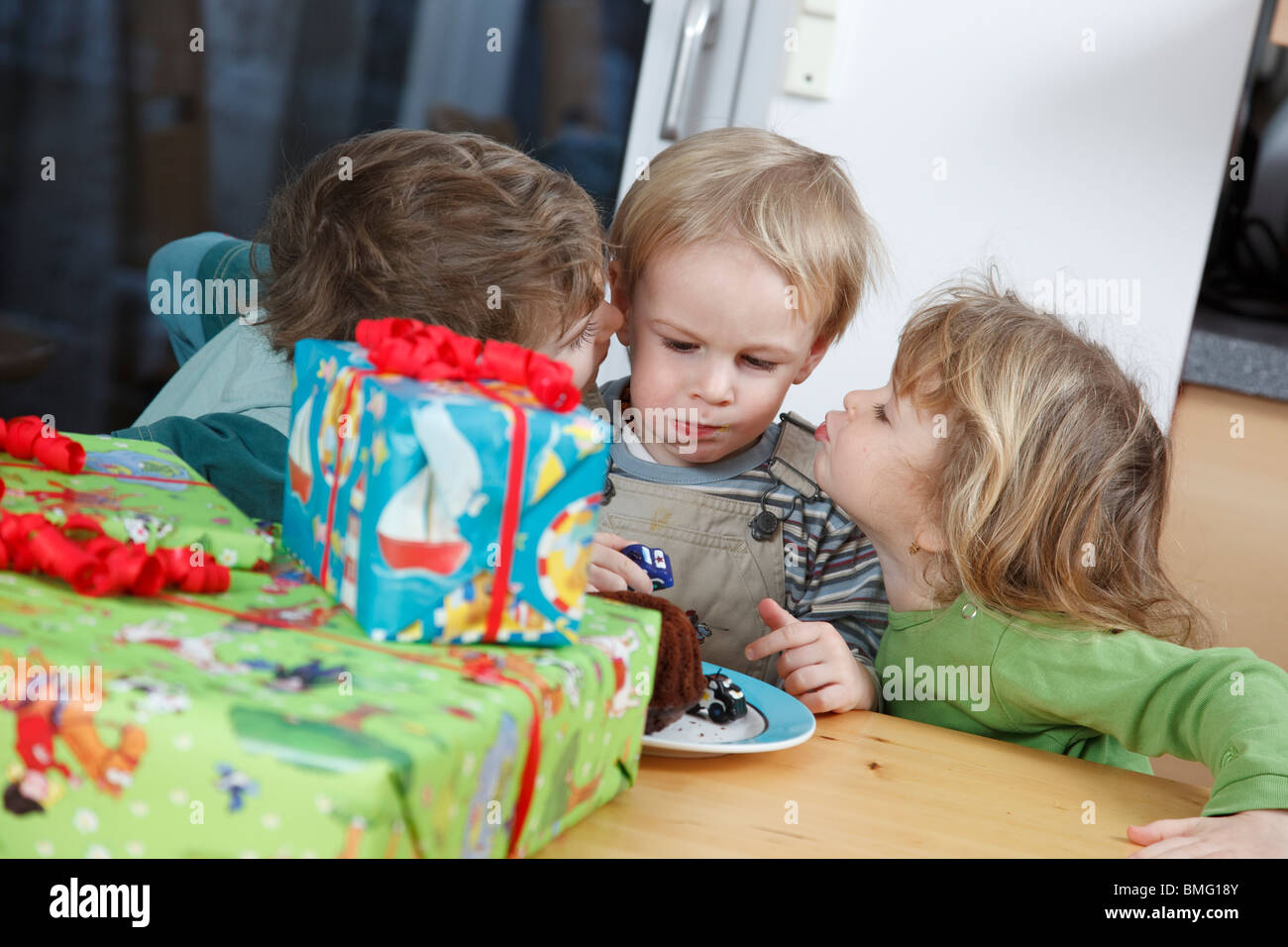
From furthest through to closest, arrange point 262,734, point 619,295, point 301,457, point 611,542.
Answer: point 619,295 → point 611,542 → point 301,457 → point 262,734

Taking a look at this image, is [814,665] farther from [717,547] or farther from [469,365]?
[469,365]

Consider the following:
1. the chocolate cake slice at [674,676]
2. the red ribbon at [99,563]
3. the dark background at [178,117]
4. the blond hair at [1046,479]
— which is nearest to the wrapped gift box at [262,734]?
the red ribbon at [99,563]

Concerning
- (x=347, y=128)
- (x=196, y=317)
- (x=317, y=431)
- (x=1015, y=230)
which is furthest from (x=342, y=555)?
(x=347, y=128)

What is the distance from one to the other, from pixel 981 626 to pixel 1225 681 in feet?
0.70

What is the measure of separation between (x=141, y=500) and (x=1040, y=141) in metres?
1.46

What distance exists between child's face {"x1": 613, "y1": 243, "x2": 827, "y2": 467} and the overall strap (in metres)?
0.06

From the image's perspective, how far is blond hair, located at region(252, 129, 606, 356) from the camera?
937 mm

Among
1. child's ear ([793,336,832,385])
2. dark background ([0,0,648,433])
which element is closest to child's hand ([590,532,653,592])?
child's ear ([793,336,832,385])

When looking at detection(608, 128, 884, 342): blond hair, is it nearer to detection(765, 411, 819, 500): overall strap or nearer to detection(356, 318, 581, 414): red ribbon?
Result: detection(765, 411, 819, 500): overall strap

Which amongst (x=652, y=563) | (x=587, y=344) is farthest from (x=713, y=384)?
(x=652, y=563)

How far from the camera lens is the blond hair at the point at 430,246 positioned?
3.07ft

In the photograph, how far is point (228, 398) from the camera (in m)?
1.04

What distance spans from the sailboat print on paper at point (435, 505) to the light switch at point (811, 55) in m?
1.41

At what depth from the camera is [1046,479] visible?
3.38 feet
